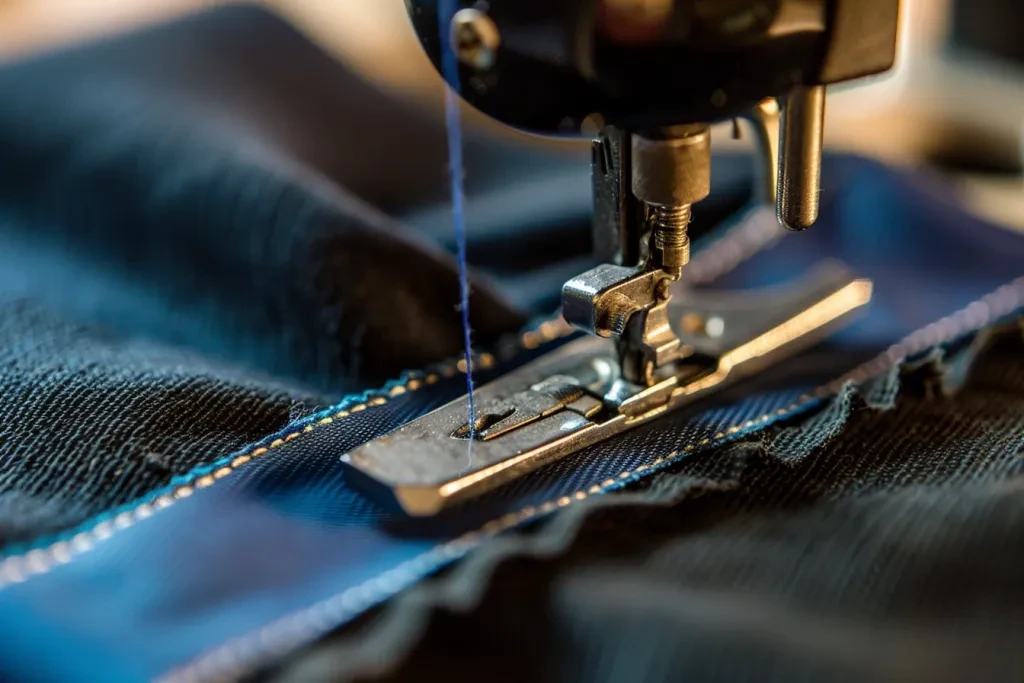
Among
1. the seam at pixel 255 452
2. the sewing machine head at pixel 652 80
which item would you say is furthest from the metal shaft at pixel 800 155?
the seam at pixel 255 452

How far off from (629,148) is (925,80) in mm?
1022

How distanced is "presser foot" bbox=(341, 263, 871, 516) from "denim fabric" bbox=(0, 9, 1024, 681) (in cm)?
1

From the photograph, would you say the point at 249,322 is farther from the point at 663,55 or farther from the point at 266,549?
the point at 663,55

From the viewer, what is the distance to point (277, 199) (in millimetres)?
850

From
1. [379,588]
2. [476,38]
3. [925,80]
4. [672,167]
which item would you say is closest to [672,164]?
[672,167]

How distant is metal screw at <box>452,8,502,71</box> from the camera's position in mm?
544

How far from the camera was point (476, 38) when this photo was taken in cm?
55

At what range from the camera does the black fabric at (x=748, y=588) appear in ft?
1.59

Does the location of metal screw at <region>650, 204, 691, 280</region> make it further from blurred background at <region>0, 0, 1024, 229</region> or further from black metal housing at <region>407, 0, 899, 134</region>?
blurred background at <region>0, 0, 1024, 229</region>

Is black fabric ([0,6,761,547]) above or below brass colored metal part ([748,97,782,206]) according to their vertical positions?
below

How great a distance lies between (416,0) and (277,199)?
0.31 meters

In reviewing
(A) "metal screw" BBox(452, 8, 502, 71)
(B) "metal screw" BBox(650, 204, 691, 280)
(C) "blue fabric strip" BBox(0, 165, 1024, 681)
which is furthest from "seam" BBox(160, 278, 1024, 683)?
(A) "metal screw" BBox(452, 8, 502, 71)

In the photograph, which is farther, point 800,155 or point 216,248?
point 216,248

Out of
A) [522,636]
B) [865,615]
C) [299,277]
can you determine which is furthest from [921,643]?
[299,277]
